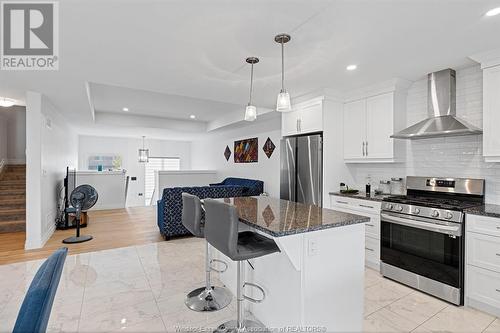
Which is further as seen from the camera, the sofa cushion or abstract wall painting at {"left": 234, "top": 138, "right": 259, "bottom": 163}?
abstract wall painting at {"left": 234, "top": 138, "right": 259, "bottom": 163}

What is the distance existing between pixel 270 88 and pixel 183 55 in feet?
4.78

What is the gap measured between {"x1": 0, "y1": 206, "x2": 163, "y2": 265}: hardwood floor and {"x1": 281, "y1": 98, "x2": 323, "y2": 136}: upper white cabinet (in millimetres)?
2950

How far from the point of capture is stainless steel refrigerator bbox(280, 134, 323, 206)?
390 cm

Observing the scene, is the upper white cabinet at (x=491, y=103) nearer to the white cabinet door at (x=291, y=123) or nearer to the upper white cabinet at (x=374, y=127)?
the upper white cabinet at (x=374, y=127)

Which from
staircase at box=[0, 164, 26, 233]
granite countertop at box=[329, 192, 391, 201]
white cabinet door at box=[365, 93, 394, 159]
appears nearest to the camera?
granite countertop at box=[329, 192, 391, 201]

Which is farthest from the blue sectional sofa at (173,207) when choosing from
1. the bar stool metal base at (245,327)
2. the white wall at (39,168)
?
the bar stool metal base at (245,327)

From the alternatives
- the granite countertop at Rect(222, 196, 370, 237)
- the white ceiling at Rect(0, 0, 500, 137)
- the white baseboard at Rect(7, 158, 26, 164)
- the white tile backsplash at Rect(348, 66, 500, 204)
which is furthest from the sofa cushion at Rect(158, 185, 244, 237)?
the white baseboard at Rect(7, 158, 26, 164)

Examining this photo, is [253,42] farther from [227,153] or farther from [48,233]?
[227,153]

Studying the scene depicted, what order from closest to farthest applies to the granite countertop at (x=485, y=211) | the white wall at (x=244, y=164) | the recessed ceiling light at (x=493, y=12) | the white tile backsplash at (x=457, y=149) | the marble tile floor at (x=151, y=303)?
the recessed ceiling light at (x=493, y=12)
the marble tile floor at (x=151, y=303)
the granite countertop at (x=485, y=211)
the white tile backsplash at (x=457, y=149)
the white wall at (x=244, y=164)

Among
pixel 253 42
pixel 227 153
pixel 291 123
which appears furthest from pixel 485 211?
pixel 227 153

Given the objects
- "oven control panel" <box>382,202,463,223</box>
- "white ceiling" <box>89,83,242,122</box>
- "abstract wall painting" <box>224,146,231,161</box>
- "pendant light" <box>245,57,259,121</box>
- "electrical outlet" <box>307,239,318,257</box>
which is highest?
"white ceiling" <box>89,83,242,122</box>

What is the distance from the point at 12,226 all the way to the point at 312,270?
229 inches

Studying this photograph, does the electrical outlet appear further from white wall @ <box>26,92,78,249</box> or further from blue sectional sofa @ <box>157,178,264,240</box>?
white wall @ <box>26,92,78,249</box>

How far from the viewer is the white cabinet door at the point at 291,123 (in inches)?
171
